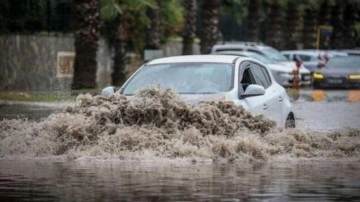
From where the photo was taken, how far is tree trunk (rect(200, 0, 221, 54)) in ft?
125

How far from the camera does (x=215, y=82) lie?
1401cm

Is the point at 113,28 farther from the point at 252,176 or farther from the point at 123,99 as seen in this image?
the point at 252,176

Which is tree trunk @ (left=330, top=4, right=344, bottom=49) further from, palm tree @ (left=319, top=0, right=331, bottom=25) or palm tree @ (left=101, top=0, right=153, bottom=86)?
palm tree @ (left=101, top=0, right=153, bottom=86)

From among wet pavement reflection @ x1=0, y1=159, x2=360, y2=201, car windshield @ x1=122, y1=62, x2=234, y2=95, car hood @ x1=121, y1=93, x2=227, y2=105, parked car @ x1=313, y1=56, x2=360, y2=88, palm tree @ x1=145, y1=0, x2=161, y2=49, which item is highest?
palm tree @ x1=145, y1=0, x2=161, y2=49

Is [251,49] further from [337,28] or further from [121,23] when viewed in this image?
[337,28]

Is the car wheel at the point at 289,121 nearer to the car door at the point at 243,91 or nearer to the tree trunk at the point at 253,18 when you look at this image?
the car door at the point at 243,91

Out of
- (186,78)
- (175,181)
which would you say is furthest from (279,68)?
(175,181)

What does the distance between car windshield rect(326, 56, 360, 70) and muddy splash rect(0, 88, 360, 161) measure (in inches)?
979

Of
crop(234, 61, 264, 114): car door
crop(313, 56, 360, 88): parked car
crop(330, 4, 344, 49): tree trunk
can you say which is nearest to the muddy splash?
crop(234, 61, 264, 114): car door

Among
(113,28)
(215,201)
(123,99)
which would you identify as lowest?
(215,201)

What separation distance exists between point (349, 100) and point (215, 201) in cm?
2202

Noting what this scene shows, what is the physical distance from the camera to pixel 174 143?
12.5 m

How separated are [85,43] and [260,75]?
553 inches

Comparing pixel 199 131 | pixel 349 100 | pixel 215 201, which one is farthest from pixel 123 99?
pixel 349 100
